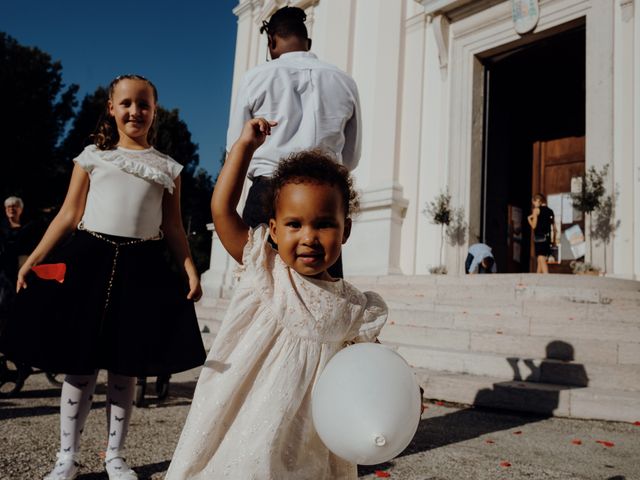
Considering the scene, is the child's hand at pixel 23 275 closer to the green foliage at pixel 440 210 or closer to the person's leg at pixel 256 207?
the person's leg at pixel 256 207

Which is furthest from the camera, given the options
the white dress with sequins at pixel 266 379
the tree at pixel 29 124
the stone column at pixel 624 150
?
the tree at pixel 29 124

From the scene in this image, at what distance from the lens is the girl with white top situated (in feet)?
6.75

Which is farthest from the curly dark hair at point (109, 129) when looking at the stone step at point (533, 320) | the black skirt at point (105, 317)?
the stone step at point (533, 320)

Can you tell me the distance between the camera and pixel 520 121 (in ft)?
36.9

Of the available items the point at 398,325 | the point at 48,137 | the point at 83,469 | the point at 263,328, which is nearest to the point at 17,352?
the point at 83,469

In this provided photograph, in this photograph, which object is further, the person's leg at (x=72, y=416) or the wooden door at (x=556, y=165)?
the wooden door at (x=556, y=165)

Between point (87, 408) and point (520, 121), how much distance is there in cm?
1093

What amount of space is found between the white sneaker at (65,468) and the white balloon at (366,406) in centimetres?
127

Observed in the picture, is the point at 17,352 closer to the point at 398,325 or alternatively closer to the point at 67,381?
the point at 67,381

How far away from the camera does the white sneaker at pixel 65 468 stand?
2.03 meters

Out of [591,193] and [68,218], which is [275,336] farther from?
[591,193]

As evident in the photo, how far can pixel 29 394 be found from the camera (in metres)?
4.16

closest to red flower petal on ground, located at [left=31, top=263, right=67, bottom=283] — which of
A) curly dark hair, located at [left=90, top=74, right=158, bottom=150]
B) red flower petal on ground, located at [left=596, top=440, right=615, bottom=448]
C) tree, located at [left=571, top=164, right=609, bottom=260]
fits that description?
curly dark hair, located at [left=90, top=74, right=158, bottom=150]

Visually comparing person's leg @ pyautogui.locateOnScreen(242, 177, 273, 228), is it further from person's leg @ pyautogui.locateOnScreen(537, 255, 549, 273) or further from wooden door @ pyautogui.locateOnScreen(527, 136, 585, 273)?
wooden door @ pyautogui.locateOnScreen(527, 136, 585, 273)
